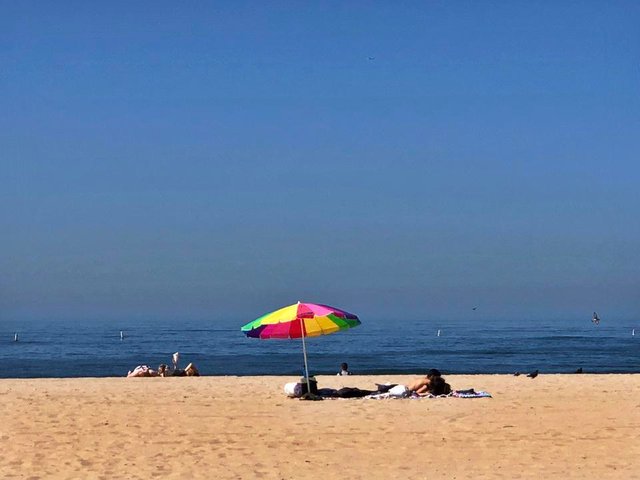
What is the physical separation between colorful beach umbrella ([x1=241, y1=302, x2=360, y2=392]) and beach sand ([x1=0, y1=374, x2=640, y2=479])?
1394 mm

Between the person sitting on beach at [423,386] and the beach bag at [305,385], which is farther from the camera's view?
the person sitting on beach at [423,386]

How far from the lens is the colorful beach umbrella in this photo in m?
18.4

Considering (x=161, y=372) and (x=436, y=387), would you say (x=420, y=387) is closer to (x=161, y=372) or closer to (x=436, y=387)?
(x=436, y=387)

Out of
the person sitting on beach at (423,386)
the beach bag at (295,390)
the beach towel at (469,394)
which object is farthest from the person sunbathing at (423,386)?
the beach bag at (295,390)

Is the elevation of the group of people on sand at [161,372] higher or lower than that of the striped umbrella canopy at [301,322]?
lower

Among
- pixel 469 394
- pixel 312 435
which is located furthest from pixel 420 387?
pixel 312 435

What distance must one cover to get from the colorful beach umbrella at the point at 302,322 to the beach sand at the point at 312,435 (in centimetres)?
139

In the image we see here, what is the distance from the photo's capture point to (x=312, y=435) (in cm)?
1386

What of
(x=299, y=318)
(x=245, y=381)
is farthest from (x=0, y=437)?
(x=245, y=381)

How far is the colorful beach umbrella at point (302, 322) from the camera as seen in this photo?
18.4 metres

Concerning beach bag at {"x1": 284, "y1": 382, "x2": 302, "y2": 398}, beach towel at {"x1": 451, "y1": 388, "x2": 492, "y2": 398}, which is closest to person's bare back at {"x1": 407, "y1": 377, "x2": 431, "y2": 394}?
beach towel at {"x1": 451, "y1": 388, "x2": 492, "y2": 398}

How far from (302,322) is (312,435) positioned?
17.2 ft

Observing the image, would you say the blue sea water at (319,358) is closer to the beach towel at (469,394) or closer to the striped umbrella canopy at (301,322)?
the striped umbrella canopy at (301,322)

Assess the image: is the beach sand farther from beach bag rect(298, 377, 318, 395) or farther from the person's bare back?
the person's bare back
